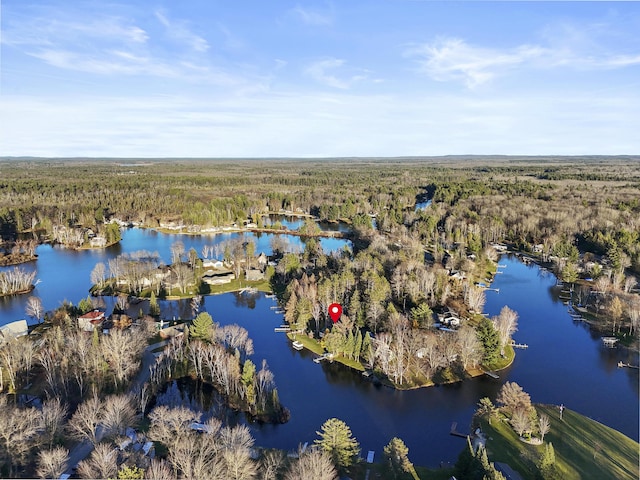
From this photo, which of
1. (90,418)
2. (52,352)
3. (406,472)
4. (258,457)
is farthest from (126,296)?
(406,472)

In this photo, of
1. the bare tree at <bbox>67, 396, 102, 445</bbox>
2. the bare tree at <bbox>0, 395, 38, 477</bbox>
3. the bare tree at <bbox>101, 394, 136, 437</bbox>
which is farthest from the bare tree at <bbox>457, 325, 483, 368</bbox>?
the bare tree at <bbox>0, 395, 38, 477</bbox>

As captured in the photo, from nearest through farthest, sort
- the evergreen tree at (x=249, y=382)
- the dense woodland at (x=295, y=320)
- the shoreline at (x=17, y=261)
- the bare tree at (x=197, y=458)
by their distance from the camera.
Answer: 1. the bare tree at (x=197, y=458)
2. the dense woodland at (x=295, y=320)
3. the evergreen tree at (x=249, y=382)
4. the shoreline at (x=17, y=261)

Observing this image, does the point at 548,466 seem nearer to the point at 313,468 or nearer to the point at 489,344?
the point at 313,468

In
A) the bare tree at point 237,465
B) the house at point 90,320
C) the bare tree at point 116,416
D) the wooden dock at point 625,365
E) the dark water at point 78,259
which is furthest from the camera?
the dark water at point 78,259

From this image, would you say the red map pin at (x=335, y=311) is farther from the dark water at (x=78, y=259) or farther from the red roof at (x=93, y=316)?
the dark water at (x=78, y=259)

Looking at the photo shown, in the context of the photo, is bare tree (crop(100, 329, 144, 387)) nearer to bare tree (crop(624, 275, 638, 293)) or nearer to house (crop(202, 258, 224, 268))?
house (crop(202, 258, 224, 268))

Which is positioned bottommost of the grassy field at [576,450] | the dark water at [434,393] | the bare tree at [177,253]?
the dark water at [434,393]

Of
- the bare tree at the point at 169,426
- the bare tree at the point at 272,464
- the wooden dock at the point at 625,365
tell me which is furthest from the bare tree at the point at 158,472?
the wooden dock at the point at 625,365
